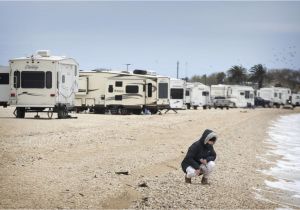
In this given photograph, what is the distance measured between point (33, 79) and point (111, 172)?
51.2 ft

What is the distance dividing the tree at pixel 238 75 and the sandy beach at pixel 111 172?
9439 cm

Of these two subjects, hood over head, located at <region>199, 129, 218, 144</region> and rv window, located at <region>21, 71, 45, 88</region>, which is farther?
rv window, located at <region>21, 71, 45, 88</region>

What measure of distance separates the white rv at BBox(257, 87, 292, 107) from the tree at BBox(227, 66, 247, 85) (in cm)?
3582

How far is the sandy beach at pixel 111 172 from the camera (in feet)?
28.8

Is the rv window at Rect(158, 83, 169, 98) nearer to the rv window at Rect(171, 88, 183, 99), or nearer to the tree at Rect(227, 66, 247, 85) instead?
the rv window at Rect(171, 88, 183, 99)

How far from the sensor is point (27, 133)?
18.2 meters

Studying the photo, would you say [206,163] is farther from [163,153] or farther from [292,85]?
[292,85]

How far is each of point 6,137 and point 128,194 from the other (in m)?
8.56

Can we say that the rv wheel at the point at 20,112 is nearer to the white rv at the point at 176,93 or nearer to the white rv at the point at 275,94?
the white rv at the point at 176,93

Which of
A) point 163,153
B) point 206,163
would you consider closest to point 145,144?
point 163,153

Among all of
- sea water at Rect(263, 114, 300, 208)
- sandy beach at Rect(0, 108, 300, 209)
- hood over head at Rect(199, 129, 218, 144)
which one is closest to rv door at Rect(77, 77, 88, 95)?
sandy beach at Rect(0, 108, 300, 209)

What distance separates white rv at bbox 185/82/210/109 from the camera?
53.7 meters

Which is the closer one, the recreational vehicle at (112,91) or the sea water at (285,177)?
the sea water at (285,177)

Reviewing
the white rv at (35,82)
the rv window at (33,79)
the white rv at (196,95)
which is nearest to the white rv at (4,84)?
the white rv at (35,82)
